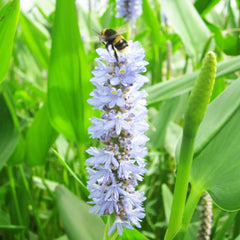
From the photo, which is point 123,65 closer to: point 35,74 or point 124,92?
point 124,92

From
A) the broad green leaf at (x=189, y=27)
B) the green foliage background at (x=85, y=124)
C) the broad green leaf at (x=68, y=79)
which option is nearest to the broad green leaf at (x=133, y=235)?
the green foliage background at (x=85, y=124)

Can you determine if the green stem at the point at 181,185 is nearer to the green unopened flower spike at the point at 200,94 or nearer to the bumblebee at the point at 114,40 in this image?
the green unopened flower spike at the point at 200,94

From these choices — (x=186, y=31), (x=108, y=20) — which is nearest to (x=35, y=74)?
(x=108, y=20)

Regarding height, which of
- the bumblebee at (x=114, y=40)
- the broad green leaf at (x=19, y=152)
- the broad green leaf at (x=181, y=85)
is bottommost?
the broad green leaf at (x=19, y=152)

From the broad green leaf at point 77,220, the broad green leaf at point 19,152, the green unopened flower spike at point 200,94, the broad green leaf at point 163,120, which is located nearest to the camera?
the green unopened flower spike at point 200,94

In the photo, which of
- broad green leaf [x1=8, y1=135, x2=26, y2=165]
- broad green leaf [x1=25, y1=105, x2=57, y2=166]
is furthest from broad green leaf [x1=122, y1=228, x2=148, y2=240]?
broad green leaf [x1=8, y1=135, x2=26, y2=165]
